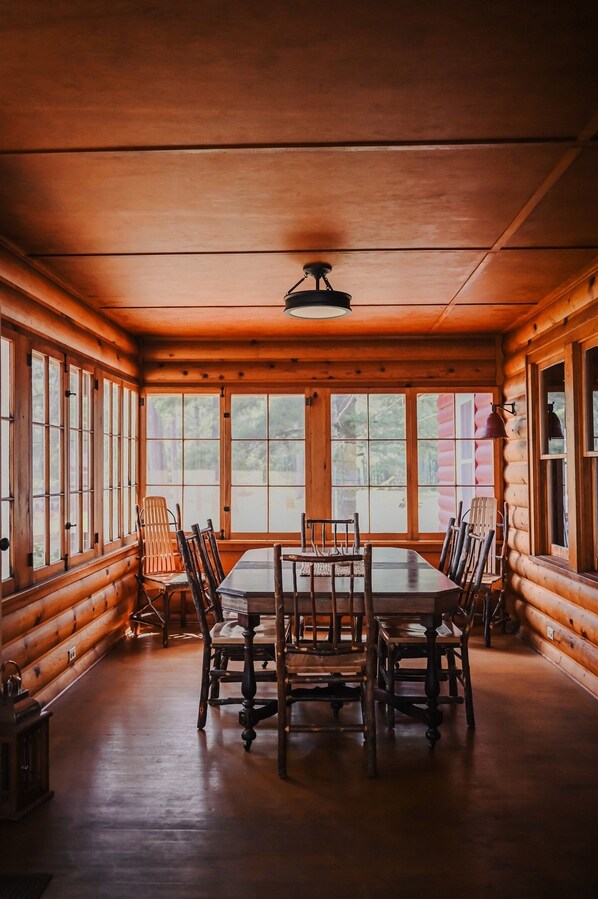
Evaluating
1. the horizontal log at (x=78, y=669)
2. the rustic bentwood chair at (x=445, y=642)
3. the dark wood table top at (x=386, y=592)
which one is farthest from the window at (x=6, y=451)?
the rustic bentwood chair at (x=445, y=642)

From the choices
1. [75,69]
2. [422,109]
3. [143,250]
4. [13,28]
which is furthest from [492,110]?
[143,250]

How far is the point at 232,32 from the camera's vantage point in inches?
83.5

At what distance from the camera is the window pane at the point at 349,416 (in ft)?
23.7

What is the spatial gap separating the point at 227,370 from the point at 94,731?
13.3 ft

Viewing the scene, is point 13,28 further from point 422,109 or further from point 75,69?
point 422,109

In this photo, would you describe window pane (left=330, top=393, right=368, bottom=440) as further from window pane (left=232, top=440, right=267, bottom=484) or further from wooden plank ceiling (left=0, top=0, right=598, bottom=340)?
wooden plank ceiling (left=0, top=0, right=598, bottom=340)

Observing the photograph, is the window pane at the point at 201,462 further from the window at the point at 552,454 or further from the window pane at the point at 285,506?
the window at the point at 552,454

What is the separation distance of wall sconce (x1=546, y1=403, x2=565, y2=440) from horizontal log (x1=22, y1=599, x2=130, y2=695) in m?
4.06

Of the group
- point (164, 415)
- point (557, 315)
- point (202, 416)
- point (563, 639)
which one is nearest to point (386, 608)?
point (563, 639)

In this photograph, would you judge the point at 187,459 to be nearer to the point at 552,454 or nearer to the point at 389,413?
the point at 389,413

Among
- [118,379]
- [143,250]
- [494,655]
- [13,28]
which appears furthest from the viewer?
[118,379]

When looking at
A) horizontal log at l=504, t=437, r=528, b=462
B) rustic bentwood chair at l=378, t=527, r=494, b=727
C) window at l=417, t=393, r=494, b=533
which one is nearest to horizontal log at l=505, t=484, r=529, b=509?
horizontal log at l=504, t=437, r=528, b=462

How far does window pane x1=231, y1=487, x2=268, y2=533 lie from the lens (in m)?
7.21

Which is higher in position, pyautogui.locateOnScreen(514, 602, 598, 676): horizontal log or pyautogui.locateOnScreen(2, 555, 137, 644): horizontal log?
pyautogui.locateOnScreen(2, 555, 137, 644): horizontal log
